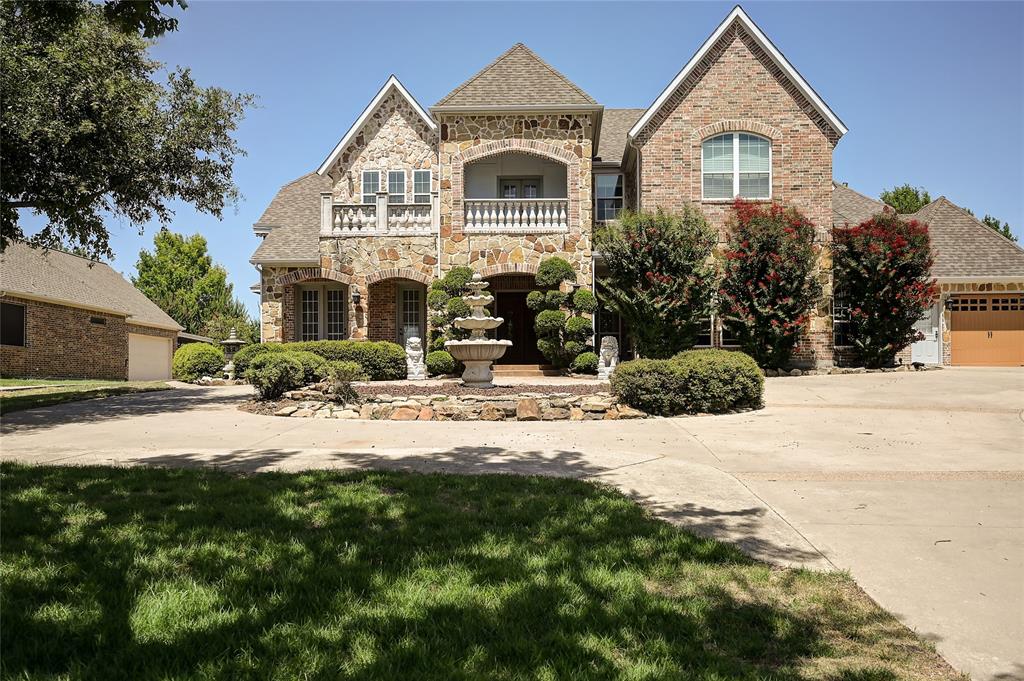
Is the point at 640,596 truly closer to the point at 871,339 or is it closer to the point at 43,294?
the point at 871,339

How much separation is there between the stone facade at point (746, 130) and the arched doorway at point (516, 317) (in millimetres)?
4567

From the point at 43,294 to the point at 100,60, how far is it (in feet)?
56.4

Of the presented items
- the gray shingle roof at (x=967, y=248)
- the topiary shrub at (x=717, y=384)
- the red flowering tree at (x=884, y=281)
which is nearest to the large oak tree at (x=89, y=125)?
the topiary shrub at (x=717, y=384)

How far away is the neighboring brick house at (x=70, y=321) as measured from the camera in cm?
2380

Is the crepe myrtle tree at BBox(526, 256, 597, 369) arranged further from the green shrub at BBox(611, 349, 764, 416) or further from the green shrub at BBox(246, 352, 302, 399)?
the green shrub at BBox(246, 352, 302, 399)

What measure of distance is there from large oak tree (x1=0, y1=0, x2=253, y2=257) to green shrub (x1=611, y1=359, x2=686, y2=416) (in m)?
9.73

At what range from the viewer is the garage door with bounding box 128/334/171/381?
32094mm

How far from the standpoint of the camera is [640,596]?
3.25m

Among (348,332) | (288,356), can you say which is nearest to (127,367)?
(348,332)

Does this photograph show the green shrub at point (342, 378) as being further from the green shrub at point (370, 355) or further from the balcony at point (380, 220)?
the balcony at point (380, 220)

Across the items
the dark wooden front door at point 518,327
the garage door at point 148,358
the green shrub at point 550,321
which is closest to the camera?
the green shrub at point 550,321

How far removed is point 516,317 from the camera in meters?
20.1

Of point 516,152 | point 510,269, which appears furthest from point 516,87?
point 510,269

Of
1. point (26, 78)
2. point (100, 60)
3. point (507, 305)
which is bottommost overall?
point (507, 305)
